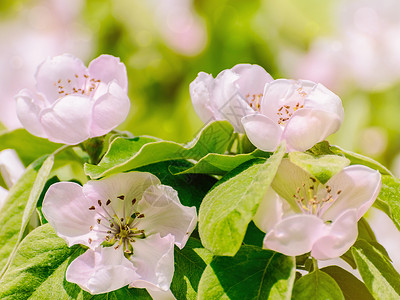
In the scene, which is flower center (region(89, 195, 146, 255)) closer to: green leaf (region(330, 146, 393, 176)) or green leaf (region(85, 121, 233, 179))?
green leaf (region(85, 121, 233, 179))

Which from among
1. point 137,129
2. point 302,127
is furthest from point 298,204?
point 137,129

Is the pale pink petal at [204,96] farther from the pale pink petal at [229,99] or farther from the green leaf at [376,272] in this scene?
the green leaf at [376,272]

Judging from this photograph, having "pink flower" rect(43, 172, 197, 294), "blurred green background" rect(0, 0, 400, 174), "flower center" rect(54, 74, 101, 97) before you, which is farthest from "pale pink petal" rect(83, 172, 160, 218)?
"blurred green background" rect(0, 0, 400, 174)

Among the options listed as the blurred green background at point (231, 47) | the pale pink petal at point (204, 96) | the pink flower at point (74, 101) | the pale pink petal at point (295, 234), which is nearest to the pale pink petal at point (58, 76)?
the pink flower at point (74, 101)

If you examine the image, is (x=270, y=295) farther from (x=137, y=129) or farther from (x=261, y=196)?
(x=137, y=129)

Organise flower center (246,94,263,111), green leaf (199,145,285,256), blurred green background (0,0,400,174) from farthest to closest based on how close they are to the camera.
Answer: blurred green background (0,0,400,174)
flower center (246,94,263,111)
green leaf (199,145,285,256)

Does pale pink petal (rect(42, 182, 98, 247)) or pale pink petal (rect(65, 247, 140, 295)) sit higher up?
pale pink petal (rect(42, 182, 98, 247))
